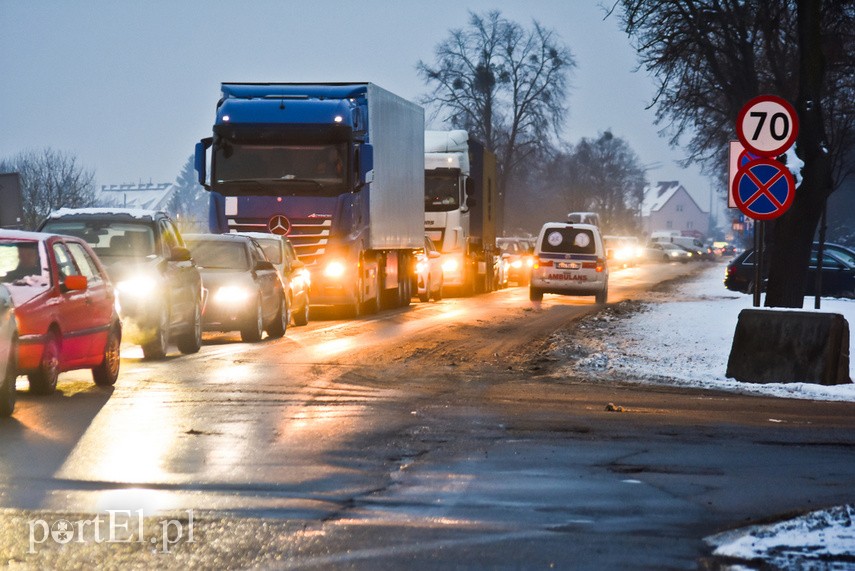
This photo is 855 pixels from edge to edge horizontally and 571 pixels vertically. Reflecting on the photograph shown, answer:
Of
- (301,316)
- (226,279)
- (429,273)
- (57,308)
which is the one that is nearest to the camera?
(57,308)

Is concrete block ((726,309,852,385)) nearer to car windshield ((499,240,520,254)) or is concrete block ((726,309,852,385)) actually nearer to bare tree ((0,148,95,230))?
car windshield ((499,240,520,254))

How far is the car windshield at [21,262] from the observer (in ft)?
45.9

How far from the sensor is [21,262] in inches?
558

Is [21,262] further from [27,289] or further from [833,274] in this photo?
[833,274]

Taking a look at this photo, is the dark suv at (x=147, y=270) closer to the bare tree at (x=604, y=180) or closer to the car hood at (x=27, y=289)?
the car hood at (x=27, y=289)

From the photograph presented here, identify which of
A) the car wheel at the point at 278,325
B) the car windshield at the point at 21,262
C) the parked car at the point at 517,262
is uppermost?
the car windshield at the point at 21,262

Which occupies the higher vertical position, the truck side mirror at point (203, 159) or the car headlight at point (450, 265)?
the truck side mirror at point (203, 159)

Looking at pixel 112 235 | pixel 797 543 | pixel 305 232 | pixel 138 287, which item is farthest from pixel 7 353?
pixel 305 232

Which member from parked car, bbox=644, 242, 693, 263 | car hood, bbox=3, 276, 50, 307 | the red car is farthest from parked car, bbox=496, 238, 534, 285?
parked car, bbox=644, 242, 693, 263

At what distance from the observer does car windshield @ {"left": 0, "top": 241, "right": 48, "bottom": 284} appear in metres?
14.0

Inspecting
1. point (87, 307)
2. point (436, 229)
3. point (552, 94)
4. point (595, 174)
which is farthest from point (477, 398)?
point (595, 174)

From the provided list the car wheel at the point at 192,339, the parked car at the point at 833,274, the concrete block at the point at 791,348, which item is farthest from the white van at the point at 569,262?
the concrete block at the point at 791,348

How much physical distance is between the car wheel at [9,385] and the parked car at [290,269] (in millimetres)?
13334

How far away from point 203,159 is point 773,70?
13.8 m
